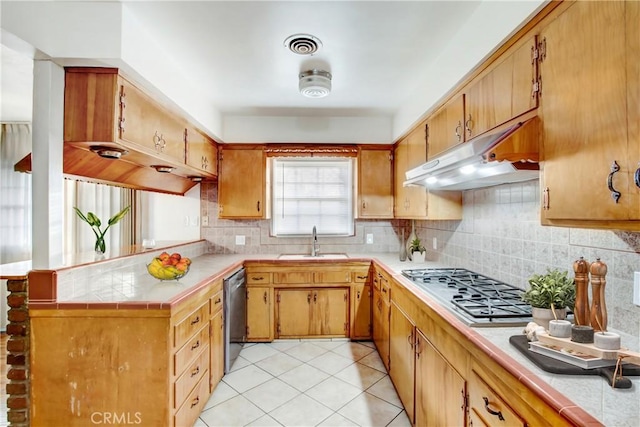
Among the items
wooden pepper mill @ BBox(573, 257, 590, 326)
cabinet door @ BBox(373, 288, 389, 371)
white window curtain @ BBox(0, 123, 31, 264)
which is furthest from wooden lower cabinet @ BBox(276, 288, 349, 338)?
white window curtain @ BBox(0, 123, 31, 264)

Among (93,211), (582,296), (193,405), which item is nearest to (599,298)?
(582,296)

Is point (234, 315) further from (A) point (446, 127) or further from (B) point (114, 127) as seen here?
(A) point (446, 127)

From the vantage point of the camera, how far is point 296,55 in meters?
2.27

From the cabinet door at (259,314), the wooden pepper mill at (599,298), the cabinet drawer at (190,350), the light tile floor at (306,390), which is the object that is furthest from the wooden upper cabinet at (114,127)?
the wooden pepper mill at (599,298)

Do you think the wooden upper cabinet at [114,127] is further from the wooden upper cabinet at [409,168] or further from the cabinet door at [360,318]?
the cabinet door at [360,318]

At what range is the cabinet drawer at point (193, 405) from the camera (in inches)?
75.2

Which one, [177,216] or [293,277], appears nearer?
[293,277]

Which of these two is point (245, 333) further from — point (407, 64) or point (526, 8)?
point (526, 8)

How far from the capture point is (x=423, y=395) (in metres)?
1.88

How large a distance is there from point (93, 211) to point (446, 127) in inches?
177

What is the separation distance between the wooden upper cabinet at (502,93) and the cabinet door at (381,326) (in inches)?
65.7

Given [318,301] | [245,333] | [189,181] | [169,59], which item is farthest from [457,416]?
[189,181]

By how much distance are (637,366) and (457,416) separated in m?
0.71

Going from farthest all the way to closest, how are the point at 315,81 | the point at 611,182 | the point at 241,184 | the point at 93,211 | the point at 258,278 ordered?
the point at 93,211, the point at 241,184, the point at 258,278, the point at 315,81, the point at 611,182
